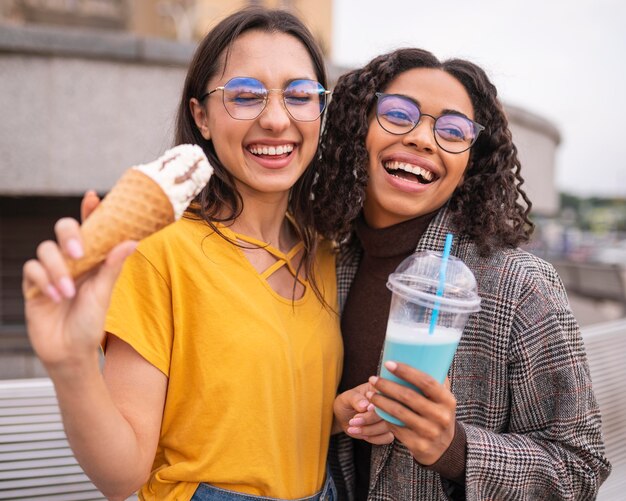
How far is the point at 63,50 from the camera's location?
464cm

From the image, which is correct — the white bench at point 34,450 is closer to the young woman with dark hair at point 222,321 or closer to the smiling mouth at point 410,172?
the young woman with dark hair at point 222,321

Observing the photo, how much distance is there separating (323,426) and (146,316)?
0.74m

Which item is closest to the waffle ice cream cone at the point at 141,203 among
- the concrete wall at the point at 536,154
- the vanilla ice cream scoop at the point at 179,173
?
the vanilla ice cream scoop at the point at 179,173

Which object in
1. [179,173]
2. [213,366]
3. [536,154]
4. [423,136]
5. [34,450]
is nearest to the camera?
[179,173]

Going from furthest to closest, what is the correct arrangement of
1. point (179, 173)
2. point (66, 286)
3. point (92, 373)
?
point (179, 173) → point (92, 373) → point (66, 286)

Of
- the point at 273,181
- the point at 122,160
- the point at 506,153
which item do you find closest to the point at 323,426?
the point at 273,181

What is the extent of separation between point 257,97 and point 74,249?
98cm

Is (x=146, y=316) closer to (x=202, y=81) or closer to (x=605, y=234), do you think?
(x=202, y=81)

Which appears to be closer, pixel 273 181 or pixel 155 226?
pixel 155 226

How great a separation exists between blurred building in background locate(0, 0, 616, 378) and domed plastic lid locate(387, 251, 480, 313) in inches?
122

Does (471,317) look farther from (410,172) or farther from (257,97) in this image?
(257,97)

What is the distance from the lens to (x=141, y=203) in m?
1.40

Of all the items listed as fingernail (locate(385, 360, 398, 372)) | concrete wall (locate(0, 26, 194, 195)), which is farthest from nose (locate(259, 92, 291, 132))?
concrete wall (locate(0, 26, 194, 195))

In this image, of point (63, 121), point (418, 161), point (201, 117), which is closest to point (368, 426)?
point (418, 161)
